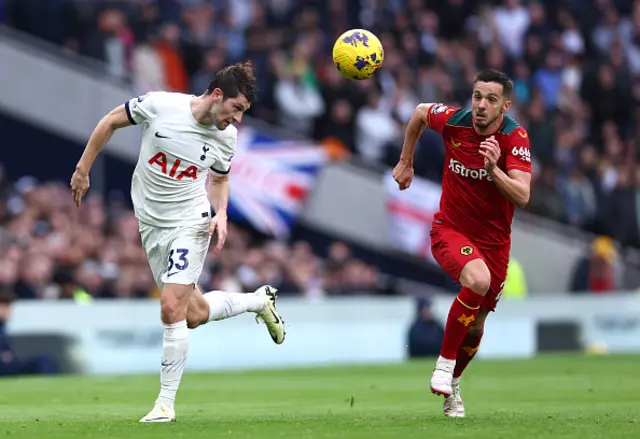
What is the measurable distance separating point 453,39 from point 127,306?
401 inches

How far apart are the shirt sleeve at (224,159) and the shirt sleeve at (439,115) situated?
157 centimetres

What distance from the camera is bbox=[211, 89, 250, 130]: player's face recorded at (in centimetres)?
1035

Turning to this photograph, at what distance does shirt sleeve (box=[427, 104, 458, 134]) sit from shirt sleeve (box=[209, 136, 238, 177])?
1.57 meters

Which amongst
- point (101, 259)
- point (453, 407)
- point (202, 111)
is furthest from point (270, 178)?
point (453, 407)

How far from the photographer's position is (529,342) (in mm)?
23078

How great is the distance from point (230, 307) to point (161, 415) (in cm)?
161

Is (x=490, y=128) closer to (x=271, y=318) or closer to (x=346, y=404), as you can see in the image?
(x=271, y=318)

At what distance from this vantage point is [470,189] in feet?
35.7

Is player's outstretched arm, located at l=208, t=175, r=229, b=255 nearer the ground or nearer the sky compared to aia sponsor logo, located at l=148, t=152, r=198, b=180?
nearer the ground

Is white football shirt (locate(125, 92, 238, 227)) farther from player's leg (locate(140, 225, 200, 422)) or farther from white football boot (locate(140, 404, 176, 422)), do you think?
white football boot (locate(140, 404, 176, 422))

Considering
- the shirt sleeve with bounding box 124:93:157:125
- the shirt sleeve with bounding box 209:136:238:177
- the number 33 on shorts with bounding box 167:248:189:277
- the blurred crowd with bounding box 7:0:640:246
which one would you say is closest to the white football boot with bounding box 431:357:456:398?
the number 33 on shorts with bounding box 167:248:189:277

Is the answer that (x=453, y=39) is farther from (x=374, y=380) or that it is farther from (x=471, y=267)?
(x=471, y=267)

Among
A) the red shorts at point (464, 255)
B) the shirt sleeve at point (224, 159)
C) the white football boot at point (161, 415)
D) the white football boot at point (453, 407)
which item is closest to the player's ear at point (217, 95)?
the shirt sleeve at point (224, 159)

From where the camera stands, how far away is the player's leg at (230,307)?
11.1 meters
